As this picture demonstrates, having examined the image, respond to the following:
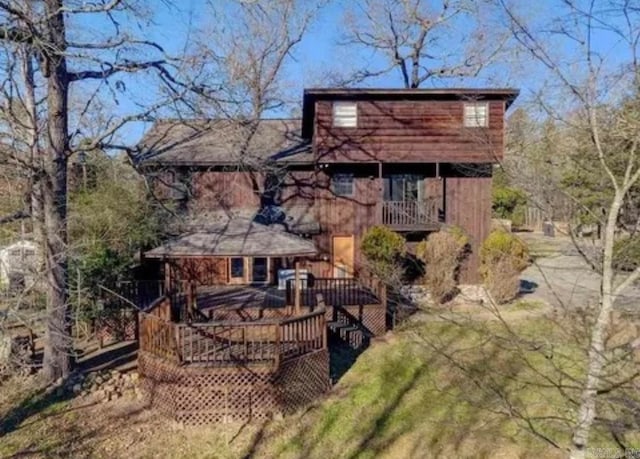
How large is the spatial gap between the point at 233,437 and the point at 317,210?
1166 centimetres

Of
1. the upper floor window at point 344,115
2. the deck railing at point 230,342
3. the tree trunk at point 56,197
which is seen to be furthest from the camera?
the upper floor window at point 344,115

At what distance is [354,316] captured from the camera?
14.4 metres

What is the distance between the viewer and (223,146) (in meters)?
20.5

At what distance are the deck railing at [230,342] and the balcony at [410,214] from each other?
26.6 ft

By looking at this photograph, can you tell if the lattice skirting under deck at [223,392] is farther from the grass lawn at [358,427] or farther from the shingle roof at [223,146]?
the shingle roof at [223,146]

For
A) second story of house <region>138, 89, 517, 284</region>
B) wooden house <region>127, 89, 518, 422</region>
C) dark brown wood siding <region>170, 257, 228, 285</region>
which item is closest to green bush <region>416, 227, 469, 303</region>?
wooden house <region>127, 89, 518, 422</region>

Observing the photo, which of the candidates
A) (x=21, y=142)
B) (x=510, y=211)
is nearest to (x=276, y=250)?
(x=21, y=142)

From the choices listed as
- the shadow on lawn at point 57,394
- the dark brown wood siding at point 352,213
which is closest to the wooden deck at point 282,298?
the shadow on lawn at point 57,394

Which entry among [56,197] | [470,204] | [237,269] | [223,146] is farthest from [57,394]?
[470,204]

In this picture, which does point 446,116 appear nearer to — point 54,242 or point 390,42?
point 390,42

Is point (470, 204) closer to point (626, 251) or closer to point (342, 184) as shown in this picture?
point (342, 184)

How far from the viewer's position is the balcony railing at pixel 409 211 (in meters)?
18.7

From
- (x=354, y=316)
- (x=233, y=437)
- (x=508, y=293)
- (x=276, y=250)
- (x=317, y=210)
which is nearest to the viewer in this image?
(x=233, y=437)

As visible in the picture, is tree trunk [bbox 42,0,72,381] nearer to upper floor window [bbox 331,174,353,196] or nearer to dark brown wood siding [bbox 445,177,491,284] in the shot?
upper floor window [bbox 331,174,353,196]
